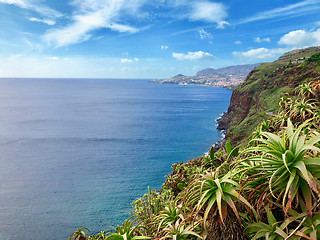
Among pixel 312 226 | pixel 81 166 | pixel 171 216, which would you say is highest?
pixel 312 226

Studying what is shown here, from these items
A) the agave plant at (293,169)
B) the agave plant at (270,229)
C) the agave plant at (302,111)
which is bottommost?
the agave plant at (270,229)

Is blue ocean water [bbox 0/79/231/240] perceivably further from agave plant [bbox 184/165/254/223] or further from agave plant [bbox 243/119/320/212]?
agave plant [bbox 243/119/320/212]

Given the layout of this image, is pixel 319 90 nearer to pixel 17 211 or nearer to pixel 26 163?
pixel 17 211

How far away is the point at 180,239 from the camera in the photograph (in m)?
4.30

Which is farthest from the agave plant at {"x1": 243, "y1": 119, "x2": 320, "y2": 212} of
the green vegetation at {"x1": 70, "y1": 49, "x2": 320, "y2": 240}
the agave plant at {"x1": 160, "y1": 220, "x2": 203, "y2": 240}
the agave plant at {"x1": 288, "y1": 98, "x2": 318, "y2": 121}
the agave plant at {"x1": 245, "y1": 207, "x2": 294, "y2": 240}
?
the agave plant at {"x1": 288, "y1": 98, "x2": 318, "y2": 121}

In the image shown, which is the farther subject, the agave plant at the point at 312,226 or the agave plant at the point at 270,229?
the agave plant at the point at 270,229

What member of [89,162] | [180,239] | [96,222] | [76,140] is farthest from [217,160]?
[76,140]

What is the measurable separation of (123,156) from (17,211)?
2463 centimetres

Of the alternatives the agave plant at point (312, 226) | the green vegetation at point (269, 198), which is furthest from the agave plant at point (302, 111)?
the agave plant at point (312, 226)

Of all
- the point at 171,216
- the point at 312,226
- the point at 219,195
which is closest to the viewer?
the point at 312,226

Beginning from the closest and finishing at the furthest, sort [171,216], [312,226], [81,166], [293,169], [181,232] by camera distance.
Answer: [312,226] < [293,169] < [181,232] < [171,216] < [81,166]

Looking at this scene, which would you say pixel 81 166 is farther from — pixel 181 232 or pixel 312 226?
pixel 312 226

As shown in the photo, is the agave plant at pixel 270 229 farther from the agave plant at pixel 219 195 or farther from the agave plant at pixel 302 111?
the agave plant at pixel 302 111

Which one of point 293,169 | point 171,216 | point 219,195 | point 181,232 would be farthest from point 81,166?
point 293,169
